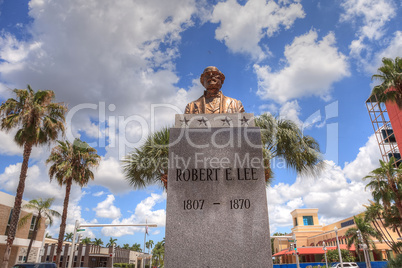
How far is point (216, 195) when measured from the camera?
482 centimetres

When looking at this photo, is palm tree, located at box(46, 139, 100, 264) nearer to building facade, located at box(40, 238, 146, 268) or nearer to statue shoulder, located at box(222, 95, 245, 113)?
statue shoulder, located at box(222, 95, 245, 113)

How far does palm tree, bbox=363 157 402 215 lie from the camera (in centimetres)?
2245

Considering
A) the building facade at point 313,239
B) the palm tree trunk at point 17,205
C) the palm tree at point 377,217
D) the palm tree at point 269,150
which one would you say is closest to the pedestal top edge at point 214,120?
the palm tree at point 269,150

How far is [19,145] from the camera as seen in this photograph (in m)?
18.2

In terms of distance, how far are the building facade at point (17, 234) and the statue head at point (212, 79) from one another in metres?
26.8

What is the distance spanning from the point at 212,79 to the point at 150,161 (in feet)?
26.9

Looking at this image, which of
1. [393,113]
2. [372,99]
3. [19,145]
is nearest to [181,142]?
[19,145]

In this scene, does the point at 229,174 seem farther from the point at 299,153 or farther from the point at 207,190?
the point at 299,153

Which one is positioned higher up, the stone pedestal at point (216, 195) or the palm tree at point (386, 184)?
the palm tree at point (386, 184)

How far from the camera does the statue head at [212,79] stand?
6227mm

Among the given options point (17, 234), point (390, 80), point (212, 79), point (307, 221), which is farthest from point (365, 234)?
point (212, 79)

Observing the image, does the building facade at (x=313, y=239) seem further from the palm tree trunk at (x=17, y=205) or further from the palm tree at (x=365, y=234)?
the palm tree trunk at (x=17, y=205)

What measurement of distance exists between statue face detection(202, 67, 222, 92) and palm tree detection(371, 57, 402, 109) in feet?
66.7

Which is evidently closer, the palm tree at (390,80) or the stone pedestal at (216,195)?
the stone pedestal at (216,195)
